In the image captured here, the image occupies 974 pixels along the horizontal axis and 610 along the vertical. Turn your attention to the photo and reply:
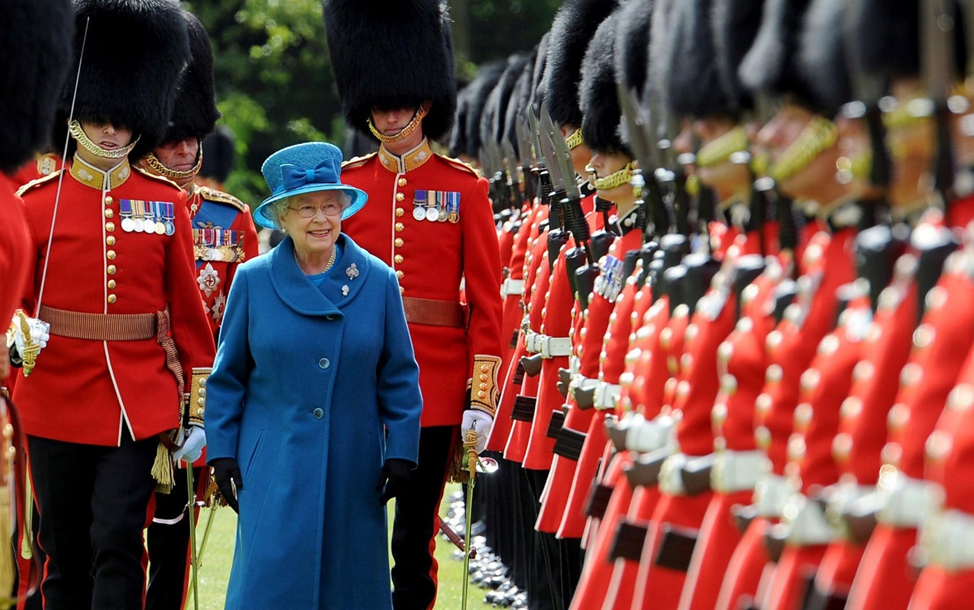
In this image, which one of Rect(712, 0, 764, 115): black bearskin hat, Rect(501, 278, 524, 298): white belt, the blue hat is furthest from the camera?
Rect(501, 278, 524, 298): white belt

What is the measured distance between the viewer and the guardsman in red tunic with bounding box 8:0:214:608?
6.00 meters

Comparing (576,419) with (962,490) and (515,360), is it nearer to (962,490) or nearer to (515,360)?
(515,360)

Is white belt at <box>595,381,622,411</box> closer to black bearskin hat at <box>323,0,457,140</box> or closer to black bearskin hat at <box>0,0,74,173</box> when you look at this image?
black bearskin hat at <box>0,0,74,173</box>

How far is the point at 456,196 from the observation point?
675cm

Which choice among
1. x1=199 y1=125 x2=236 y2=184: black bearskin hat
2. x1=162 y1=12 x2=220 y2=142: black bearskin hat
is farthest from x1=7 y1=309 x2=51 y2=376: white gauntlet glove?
x1=199 y1=125 x2=236 y2=184: black bearskin hat

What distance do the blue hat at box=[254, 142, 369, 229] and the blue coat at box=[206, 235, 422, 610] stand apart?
7.7 inches

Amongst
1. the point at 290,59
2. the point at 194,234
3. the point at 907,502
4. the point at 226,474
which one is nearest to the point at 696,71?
the point at 907,502

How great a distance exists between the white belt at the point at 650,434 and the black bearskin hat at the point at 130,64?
2.97m

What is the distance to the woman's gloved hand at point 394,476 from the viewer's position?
5.38 metres

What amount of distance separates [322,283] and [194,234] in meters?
1.93

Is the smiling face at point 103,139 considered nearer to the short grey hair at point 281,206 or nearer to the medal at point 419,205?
the short grey hair at point 281,206

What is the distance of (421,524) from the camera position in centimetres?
662

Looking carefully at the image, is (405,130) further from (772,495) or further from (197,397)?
(772,495)

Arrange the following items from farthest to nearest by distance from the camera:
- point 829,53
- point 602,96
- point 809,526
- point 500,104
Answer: point 500,104
point 602,96
point 829,53
point 809,526
